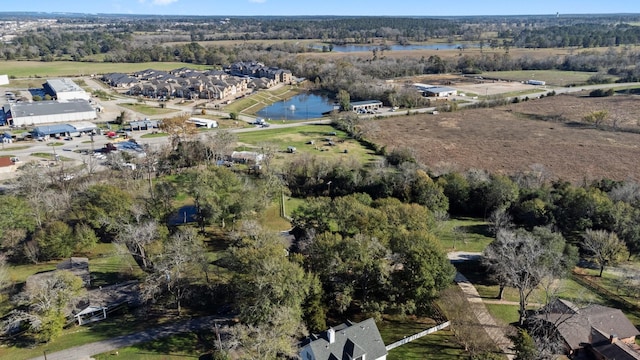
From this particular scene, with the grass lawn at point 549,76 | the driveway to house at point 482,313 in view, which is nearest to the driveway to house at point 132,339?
the driveway to house at point 482,313

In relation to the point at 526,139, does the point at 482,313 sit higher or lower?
lower

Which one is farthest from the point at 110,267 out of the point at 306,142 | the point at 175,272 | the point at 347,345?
the point at 306,142

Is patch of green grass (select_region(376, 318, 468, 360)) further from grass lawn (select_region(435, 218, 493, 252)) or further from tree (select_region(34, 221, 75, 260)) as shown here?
tree (select_region(34, 221, 75, 260))

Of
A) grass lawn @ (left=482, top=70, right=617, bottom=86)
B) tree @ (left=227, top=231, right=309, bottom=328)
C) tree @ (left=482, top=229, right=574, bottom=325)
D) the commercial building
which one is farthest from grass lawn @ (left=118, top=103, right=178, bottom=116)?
grass lawn @ (left=482, top=70, right=617, bottom=86)

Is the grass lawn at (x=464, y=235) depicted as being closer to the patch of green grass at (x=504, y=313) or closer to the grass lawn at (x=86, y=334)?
the patch of green grass at (x=504, y=313)

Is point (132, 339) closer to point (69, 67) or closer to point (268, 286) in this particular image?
point (268, 286)

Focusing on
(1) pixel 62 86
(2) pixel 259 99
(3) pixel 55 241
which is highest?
(1) pixel 62 86

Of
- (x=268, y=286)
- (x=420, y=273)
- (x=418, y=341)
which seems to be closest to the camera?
(x=268, y=286)
